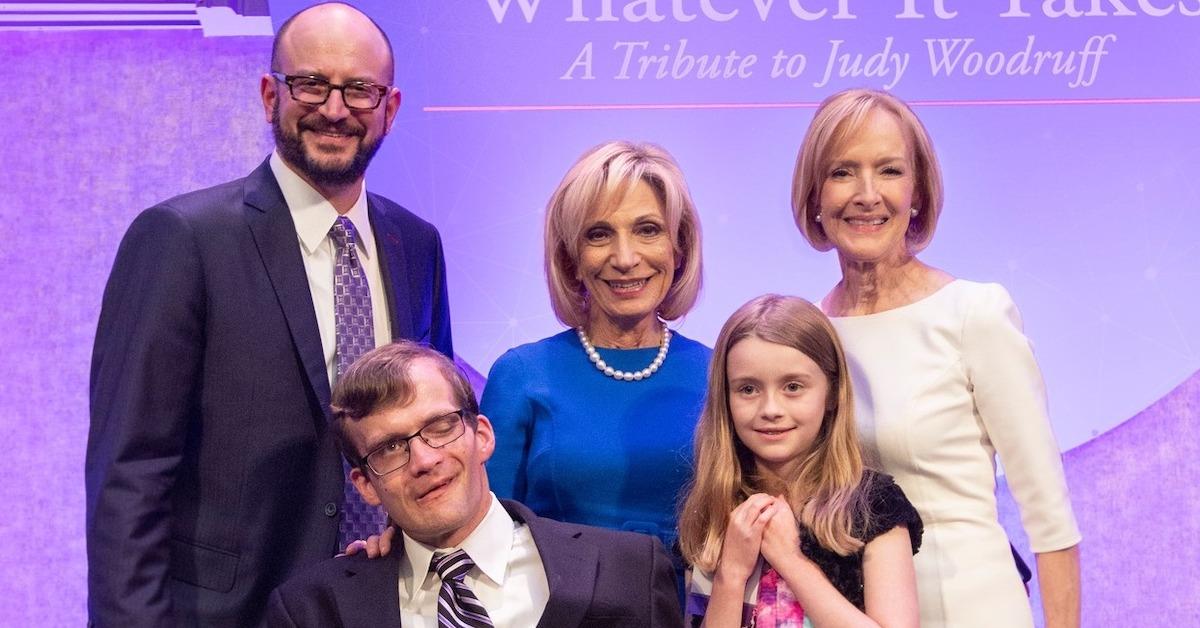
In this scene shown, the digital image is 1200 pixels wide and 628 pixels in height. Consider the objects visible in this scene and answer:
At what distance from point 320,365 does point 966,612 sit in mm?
1283

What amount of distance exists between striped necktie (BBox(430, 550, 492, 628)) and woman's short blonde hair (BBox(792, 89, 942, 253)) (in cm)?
97

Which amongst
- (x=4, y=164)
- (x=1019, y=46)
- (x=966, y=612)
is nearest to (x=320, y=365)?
(x=966, y=612)

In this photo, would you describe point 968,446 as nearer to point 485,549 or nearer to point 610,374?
point 610,374

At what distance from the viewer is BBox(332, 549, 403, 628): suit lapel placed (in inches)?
90.2

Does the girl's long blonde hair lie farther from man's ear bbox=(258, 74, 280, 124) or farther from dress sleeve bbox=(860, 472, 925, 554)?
man's ear bbox=(258, 74, 280, 124)

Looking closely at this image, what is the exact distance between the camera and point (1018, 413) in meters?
2.45

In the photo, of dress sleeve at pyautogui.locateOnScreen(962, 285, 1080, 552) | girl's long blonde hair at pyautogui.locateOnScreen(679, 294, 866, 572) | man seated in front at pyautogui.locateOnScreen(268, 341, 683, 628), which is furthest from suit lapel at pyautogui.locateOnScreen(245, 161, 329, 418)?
dress sleeve at pyautogui.locateOnScreen(962, 285, 1080, 552)

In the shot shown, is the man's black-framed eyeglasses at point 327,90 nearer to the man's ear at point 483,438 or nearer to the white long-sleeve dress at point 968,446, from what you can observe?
the man's ear at point 483,438

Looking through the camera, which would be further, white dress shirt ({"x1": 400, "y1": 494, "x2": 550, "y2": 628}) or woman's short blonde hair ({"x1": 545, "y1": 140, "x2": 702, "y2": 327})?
woman's short blonde hair ({"x1": 545, "y1": 140, "x2": 702, "y2": 327})

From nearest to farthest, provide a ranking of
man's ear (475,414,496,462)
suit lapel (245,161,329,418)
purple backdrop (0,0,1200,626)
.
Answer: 1. man's ear (475,414,496,462)
2. suit lapel (245,161,329,418)
3. purple backdrop (0,0,1200,626)

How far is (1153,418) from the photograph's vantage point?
360 centimetres

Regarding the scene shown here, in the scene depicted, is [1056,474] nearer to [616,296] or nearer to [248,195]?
[616,296]

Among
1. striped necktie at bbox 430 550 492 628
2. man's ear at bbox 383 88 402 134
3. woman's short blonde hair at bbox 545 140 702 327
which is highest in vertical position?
man's ear at bbox 383 88 402 134

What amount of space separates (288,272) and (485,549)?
0.65 m
